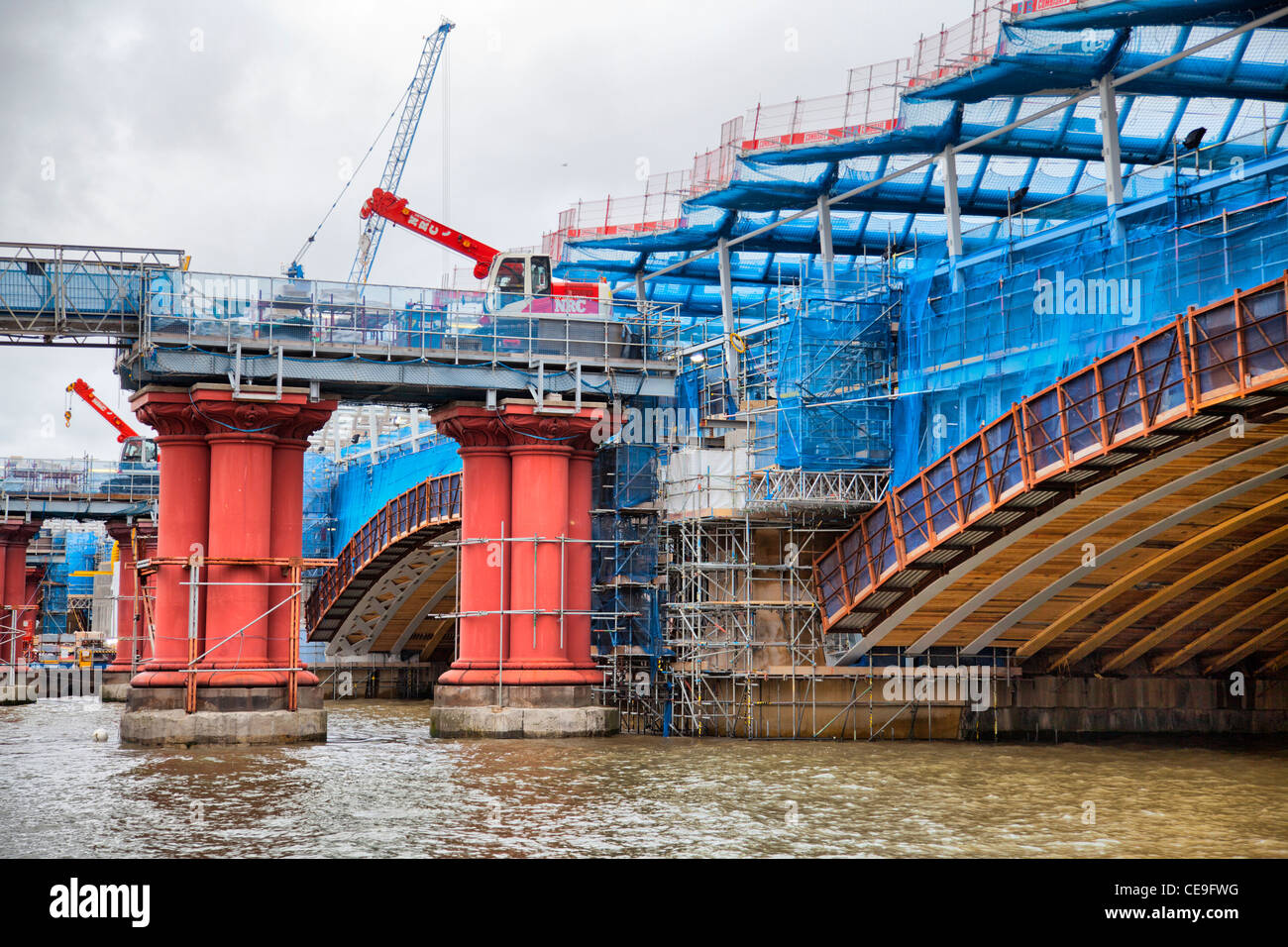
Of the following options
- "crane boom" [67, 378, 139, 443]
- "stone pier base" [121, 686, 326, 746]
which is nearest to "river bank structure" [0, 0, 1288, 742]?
"stone pier base" [121, 686, 326, 746]

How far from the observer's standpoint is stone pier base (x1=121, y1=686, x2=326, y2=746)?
44562mm

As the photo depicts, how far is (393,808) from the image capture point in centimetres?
3112

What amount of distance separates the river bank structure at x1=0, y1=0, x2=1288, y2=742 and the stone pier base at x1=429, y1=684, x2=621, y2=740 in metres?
0.13

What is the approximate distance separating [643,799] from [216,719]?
1647 centimetres

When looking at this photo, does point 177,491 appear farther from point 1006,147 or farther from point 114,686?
point 114,686

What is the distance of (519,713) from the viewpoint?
157 ft

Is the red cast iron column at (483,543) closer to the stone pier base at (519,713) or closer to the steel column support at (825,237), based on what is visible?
the stone pier base at (519,713)

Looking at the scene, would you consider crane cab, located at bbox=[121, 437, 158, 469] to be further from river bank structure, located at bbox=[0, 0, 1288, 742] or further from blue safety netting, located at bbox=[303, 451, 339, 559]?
river bank structure, located at bbox=[0, 0, 1288, 742]

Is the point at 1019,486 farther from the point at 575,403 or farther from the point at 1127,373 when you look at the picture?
the point at 575,403

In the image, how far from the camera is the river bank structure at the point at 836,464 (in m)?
43.1
